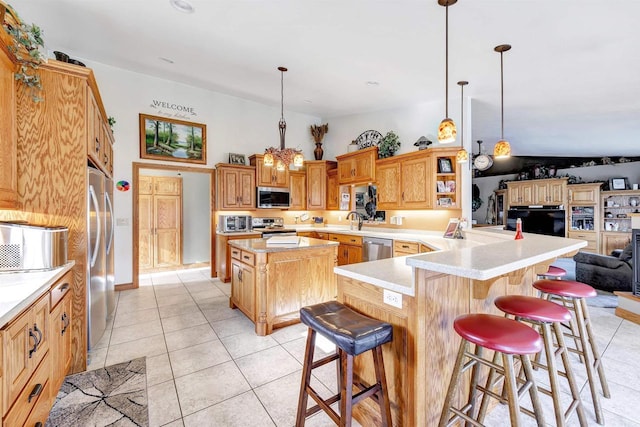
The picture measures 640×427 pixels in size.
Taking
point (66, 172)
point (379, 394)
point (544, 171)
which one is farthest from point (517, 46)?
point (544, 171)

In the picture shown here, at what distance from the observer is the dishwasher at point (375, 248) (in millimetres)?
4289

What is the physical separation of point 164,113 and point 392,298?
4.97 metres

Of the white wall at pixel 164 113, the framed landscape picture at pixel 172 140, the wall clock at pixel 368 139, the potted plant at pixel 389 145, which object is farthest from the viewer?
the wall clock at pixel 368 139

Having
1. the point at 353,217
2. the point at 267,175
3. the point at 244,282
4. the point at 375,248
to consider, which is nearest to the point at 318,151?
the point at 267,175

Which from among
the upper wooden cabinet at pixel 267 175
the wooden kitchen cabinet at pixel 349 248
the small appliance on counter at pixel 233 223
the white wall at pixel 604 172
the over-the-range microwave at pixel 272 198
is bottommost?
the wooden kitchen cabinet at pixel 349 248

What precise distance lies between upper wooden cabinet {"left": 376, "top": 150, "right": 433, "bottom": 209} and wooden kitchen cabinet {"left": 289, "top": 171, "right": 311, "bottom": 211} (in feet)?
5.46

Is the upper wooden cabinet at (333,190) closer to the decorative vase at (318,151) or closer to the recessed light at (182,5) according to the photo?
the decorative vase at (318,151)

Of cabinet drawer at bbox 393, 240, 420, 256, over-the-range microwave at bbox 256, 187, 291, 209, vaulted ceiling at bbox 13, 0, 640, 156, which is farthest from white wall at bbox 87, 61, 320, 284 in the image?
cabinet drawer at bbox 393, 240, 420, 256

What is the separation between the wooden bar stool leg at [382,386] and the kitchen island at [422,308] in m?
0.10

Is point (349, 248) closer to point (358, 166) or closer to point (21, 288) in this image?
point (358, 166)

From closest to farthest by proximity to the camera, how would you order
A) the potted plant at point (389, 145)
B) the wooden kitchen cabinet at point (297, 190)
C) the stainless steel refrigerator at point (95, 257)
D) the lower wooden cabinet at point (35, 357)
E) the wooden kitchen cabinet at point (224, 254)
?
1. the lower wooden cabinet at point (35, 357)
2. the stainless steel refrigerator at point (95, 257)
3. the wooden kitchen cabinet at point (224, 254)
4. the potted plant at point (389, 145)
5. the wooden kitchen cabinet at point (297, 190)

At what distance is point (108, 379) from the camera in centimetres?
211

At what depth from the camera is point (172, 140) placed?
15.7ft

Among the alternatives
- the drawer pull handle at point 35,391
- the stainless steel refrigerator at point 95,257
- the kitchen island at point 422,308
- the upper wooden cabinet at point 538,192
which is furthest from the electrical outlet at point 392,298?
the upper wooden cabinet at point 538,192
